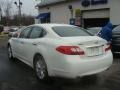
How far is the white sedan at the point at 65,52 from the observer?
641 centimetres

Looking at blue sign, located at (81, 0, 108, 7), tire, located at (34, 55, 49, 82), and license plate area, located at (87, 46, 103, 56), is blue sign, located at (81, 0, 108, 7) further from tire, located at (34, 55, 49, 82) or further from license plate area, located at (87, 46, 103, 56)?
license plate area, located at (87, 46, 103, 56)

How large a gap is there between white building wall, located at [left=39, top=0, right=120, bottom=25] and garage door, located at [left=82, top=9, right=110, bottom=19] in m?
0.44

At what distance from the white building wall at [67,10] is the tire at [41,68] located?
676 inches

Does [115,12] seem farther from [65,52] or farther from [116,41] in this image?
[65,52]

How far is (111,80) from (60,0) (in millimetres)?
25707

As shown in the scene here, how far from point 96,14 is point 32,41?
792 inches

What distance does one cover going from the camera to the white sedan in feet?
21.0

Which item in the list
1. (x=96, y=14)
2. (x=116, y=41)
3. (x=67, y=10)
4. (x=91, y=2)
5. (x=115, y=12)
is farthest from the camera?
(x=67, y=10)

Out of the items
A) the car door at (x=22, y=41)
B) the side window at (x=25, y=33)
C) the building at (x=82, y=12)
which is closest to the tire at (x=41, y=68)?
the car door at (x=22, y=41)

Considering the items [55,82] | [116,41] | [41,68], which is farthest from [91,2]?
[55,82]

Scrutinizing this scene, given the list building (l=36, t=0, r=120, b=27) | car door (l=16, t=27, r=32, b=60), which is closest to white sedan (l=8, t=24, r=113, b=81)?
car door (l=16, t=27, r=32, b=60)

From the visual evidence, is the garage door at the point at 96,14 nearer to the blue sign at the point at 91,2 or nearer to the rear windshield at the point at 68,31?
the blue sign at the point at 91,2

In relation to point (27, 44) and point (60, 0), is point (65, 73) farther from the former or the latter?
point (60, 0)

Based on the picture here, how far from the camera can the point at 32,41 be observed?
7867mm
